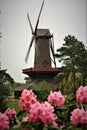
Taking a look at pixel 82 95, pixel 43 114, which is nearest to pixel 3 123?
pixel 43 114

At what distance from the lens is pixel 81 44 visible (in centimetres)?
5281

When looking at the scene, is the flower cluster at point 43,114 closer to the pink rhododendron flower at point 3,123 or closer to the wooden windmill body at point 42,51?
the pink rhododendron flower at point 3,123

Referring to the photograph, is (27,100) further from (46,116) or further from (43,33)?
(43,33)

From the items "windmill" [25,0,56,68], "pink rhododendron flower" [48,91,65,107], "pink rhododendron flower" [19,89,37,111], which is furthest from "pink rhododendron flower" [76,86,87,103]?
"windmill" [25,0,56,68]

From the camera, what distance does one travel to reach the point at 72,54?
50719 mm

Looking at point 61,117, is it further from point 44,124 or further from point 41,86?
point 41,86

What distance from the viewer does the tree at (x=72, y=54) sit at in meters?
48.3

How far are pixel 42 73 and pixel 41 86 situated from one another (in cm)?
980

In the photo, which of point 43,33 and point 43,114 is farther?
point 43,33

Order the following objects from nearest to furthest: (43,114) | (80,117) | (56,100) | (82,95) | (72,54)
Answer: (43,114) → (80,117) → (82,95) → (56,100) → (72,54)

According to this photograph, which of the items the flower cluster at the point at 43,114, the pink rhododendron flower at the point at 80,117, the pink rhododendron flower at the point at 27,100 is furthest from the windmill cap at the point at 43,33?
the flower cluster at the point at 43,114

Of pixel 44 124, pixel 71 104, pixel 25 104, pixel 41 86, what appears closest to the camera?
pixel 44 124


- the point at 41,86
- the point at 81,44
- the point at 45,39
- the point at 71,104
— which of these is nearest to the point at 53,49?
the point at 45,39

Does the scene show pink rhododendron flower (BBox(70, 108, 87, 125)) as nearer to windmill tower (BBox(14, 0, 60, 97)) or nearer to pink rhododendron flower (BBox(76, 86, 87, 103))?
pink rhododendron flower (BBox(76, 86, 87, 103))
